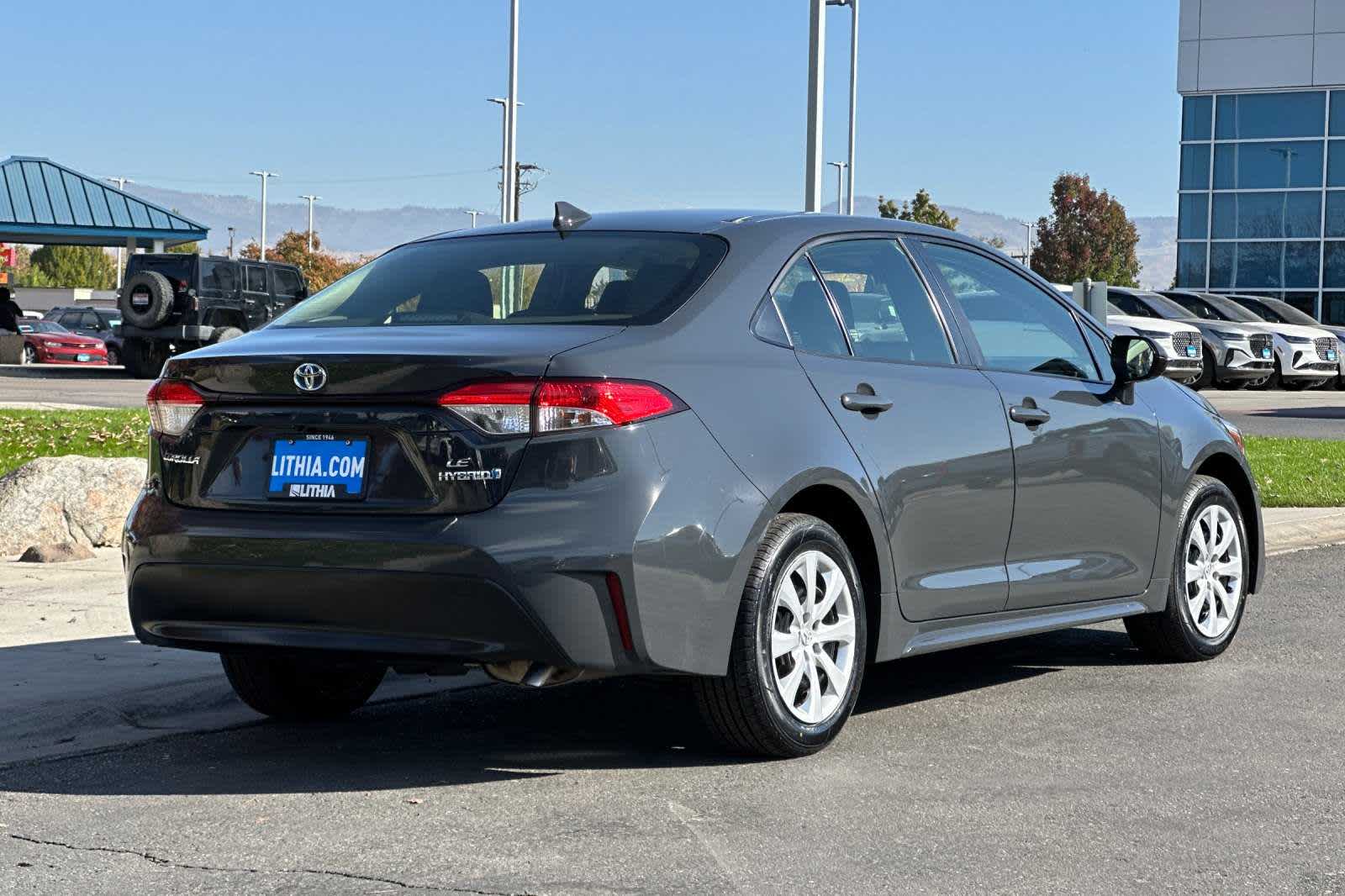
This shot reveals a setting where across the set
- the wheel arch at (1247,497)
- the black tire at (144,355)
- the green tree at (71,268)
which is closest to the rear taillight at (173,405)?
the wheel arch at (1247,497)

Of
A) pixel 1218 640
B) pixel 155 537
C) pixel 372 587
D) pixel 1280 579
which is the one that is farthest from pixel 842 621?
pixel 1280 579

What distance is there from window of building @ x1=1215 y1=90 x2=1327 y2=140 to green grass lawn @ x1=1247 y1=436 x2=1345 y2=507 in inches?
1150

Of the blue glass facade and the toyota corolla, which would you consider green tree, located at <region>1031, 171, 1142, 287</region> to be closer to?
the blue glass facade

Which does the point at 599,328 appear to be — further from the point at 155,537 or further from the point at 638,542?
the point at 155,537

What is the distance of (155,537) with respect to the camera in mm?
5652

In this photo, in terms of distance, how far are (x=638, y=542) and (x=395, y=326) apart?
1.07m

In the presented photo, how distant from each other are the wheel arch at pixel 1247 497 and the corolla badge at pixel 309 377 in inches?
162

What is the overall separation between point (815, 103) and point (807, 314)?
38.6 feet

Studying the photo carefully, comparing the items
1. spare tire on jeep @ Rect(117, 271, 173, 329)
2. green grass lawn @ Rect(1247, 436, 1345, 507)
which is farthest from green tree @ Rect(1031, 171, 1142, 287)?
green grass lawn @ Rect(1247, 436, 1345, 507)

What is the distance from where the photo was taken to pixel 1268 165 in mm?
48188

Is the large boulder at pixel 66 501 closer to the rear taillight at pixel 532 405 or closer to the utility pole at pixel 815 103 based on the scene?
the rear taillight at pixel 532 405

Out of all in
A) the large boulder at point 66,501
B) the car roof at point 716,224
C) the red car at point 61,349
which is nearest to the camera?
the car roof at point 716,224

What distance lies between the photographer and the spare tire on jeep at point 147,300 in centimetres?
3067

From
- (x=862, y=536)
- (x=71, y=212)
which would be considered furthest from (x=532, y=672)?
(x=71, y=212)
